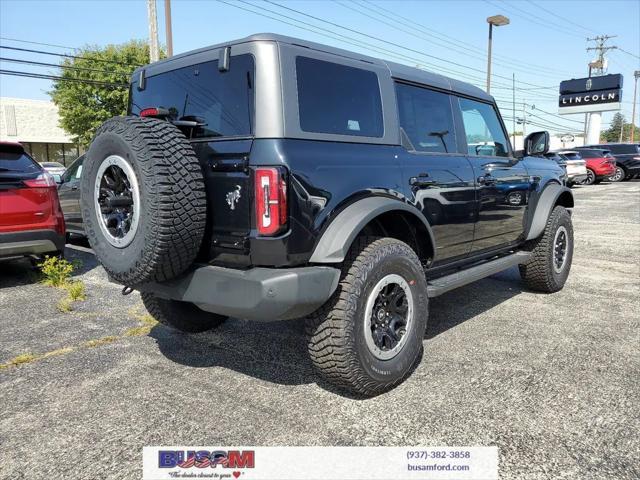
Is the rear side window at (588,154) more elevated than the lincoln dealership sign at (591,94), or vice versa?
the lincoln dealership sign at (591,94)

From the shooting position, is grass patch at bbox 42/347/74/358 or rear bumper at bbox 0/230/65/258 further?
rear bumper at bbox 0/230/65/258

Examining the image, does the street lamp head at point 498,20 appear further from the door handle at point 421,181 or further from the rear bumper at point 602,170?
the door handle at point 421,181

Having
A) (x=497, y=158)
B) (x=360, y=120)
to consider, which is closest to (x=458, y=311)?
(x=497, y=158)

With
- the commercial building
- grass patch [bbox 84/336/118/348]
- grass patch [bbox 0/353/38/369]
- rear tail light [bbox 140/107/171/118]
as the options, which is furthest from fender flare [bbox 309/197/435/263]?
the commercial building

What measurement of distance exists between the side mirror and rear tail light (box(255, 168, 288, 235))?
3252 mm

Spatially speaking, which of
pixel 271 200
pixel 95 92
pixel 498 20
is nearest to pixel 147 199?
pixel 271 200

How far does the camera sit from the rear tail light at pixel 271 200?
8.27 feet

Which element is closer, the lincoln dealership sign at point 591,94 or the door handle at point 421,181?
the door handle at point 421,181

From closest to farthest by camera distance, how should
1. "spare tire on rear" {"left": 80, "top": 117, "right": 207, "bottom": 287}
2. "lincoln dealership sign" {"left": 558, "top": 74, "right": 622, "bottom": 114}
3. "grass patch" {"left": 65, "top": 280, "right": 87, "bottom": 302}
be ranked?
"spare tire on rear" {"left": 80, "top": 117, "right": 207, "bottom": 287}, "grass patch" {"left": 65, "top": 280, "right": 87, "bottom": 302}, "lincoln dealership sign" {"left": 558, "top": 74, "right": 622, "bottom": 114}

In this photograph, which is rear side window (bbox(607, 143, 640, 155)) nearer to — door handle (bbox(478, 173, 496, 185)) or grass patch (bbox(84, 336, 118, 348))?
door handle (bbox(478, 173, 496, 185))

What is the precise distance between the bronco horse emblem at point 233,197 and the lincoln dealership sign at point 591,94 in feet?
164

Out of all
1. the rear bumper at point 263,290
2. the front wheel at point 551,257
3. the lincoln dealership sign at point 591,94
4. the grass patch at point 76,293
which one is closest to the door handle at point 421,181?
the rear bumper at point 263,290

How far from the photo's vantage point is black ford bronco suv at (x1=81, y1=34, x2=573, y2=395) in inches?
101

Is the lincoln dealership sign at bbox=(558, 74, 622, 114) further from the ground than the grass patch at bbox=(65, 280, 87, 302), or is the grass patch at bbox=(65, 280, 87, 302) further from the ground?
the lincoln dealership sign at bbox=(558, 74, 622, 114)
